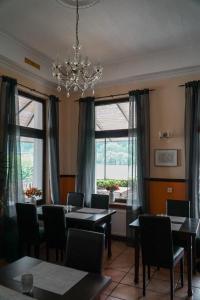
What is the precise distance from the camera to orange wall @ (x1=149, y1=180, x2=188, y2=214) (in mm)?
4430

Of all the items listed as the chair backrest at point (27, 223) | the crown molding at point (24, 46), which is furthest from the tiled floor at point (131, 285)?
the crown molding at point (24, 46)

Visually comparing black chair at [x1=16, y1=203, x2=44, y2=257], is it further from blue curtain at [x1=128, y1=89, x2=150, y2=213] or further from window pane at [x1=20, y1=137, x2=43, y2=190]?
blue curtain at [x1=128, y1=89, x2=150, y2=213]

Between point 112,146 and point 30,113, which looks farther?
point 112,146

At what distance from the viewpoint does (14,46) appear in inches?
161

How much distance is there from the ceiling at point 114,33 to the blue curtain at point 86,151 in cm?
81

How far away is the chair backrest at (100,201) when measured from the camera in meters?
4.38

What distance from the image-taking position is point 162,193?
4.57 metres

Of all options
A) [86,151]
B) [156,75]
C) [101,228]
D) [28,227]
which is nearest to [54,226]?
[28,227]

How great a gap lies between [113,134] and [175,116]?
1.30 metres

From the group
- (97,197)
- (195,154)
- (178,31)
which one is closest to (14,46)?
(178,31)

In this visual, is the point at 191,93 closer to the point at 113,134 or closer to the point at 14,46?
the point at 113,134

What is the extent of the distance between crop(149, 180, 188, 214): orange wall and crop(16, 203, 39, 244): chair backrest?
2159 mm

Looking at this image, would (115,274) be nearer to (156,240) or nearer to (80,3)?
(156,240)

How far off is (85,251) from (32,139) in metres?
3.33
